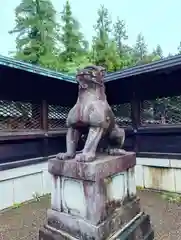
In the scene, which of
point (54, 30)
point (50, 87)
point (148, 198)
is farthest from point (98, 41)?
point (148, 198)

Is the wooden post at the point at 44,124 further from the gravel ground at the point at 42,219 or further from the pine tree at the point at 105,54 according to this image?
the pine tree at the point at 105,54

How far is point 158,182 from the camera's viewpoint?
227 inches

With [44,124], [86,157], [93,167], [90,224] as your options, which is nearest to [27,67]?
[44,124]

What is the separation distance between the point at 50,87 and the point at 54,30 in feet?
32.2

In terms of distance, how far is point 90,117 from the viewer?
9.49 ft

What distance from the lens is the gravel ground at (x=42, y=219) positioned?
11.9ft

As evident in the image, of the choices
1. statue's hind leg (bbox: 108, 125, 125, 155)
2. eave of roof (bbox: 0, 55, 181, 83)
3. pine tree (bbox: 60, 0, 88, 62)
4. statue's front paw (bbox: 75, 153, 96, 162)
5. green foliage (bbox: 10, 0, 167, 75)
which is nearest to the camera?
statue's front paw (bbox: 75, 153, 96, 162)

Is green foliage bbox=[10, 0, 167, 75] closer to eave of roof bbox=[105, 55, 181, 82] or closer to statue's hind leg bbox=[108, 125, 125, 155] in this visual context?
eave of roof bbox=[105, 55, 181, 82]

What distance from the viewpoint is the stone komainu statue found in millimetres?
2869

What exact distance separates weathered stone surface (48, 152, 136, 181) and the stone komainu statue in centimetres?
9

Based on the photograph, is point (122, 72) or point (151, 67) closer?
point (151, 67)

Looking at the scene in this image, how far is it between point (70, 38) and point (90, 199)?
13.6 metres

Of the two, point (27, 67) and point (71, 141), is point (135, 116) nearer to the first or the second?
point (27, 67)

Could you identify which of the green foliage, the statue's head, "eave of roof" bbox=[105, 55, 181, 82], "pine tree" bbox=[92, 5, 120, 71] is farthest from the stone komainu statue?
the green foliage
